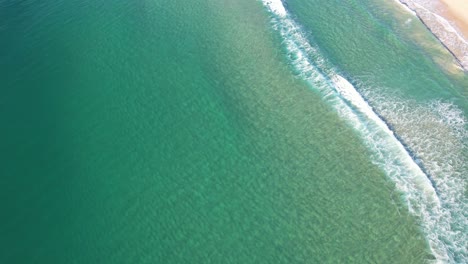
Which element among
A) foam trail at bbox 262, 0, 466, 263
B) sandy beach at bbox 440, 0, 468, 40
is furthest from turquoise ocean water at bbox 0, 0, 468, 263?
sandy beach at bbox 440, 0, 468, 40

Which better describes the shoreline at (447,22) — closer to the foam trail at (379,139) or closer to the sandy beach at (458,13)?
the sandy beach at (458,13)

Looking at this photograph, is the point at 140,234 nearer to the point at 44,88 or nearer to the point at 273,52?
the point at 44,88

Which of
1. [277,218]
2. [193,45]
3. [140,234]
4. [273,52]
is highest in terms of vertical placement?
[193,45]

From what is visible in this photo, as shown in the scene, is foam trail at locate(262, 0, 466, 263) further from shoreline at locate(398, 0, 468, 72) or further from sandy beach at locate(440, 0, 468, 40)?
sandy beach at locate(440, 0, 468, 40)

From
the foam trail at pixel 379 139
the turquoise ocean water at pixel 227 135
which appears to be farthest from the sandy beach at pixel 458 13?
the foam trail at pixel 379 139

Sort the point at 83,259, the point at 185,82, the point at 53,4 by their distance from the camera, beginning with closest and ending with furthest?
the point at 83,259, the point at 185,82, the point at 53,4

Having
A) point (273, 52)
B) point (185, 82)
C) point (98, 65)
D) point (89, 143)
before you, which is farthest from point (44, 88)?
point (273, 52)
